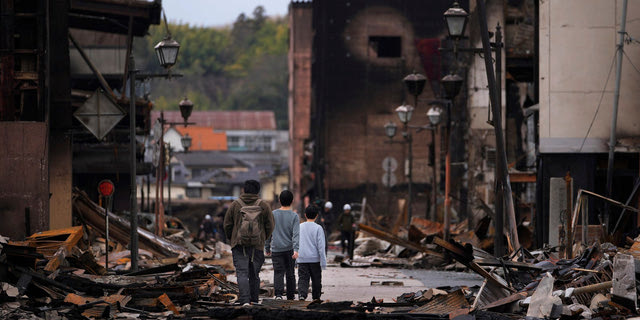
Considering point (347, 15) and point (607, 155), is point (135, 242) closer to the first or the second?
point (607, 155)

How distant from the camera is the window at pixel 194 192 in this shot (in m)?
102

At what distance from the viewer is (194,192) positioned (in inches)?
4055

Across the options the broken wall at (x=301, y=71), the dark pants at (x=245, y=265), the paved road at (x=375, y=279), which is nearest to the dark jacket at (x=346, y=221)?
the paved road at (x=375, y=279)

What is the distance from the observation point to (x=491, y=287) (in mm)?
13570

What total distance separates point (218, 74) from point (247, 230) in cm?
14183


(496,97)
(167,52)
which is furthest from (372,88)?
(496,97)

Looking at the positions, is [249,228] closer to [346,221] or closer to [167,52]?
[167,52]

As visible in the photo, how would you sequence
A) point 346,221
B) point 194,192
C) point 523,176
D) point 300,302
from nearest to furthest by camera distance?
1. point 300,302
2. point 346,221
3. point 523,176
4. point 194,192

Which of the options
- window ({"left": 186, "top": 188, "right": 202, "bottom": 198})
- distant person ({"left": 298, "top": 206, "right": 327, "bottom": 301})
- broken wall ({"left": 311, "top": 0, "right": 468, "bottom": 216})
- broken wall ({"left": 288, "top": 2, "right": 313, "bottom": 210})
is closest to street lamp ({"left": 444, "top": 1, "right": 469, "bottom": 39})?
distant person ({"left": 298, "top": 206, "right": 327, "bottom": 301})

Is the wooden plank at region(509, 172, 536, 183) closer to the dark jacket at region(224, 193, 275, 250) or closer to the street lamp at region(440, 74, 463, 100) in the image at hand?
the street lamp at region(440, 74, 463, 100)

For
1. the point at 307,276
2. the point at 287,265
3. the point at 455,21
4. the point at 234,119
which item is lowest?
the point at 307,276

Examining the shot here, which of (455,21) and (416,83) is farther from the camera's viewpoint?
(416,83)

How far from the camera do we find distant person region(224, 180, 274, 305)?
13.2 m

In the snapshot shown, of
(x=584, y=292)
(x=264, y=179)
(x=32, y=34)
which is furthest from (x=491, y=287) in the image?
(x=264, y=179)
